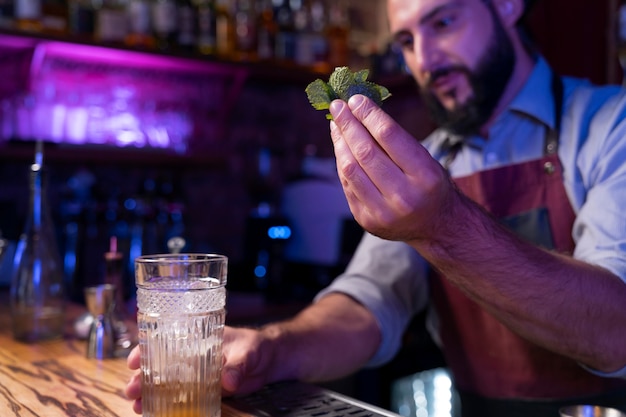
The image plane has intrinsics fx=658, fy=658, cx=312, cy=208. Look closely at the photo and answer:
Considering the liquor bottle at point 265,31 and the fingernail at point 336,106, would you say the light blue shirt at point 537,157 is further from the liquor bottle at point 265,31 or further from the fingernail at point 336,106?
the liquor bottle at point 265,31

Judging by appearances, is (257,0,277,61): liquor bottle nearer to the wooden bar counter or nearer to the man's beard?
the man's beard

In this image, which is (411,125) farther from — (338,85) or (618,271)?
(338,85)

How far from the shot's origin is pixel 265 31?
9.85 ft

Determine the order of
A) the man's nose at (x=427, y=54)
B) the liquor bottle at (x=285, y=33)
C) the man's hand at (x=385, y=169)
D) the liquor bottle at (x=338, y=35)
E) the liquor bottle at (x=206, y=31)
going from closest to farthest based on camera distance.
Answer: the man's hand at (x=385, y=169), the man's nose at (x=427, y=54), the liquor bottle at (x=206, y=31), the liquor bottle at (x=285, y=33), the liquor bottle at (x=338, y=35)

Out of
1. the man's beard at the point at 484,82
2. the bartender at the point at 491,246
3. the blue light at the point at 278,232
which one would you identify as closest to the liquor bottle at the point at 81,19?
the blue light at the point at 278,232

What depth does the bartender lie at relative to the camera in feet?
3.03

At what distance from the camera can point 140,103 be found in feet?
9.34

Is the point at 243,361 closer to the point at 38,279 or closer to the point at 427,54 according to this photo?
the point at 38,279

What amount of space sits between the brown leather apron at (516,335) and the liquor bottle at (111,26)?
5.38 feet

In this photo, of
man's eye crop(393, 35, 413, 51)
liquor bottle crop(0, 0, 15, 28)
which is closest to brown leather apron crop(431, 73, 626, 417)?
man's eye crop(393, 35, 413, 51)

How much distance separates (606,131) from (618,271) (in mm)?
389

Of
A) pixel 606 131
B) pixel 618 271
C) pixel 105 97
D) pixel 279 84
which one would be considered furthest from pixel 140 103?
pixel 618 271

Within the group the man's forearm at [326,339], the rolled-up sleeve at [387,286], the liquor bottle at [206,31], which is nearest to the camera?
the man's forearm at [326,339]

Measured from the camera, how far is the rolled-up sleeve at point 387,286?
1.48 metres
